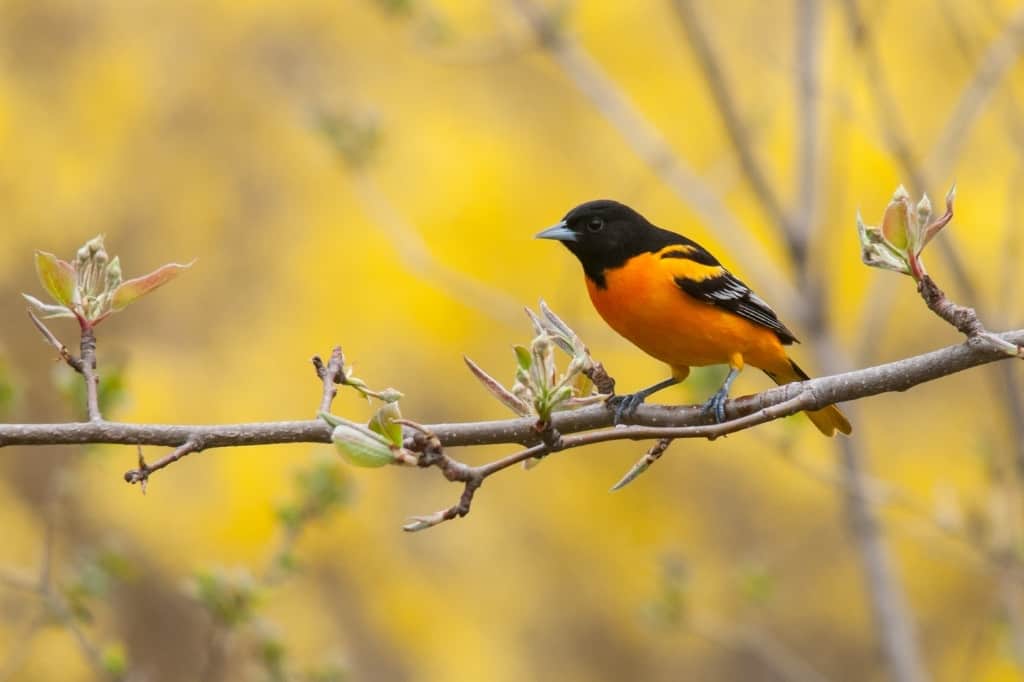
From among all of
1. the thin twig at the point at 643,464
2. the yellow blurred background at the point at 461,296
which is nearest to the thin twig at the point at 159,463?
the thin twig at the point at 643,464

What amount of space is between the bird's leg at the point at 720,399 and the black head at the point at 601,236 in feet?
1.43

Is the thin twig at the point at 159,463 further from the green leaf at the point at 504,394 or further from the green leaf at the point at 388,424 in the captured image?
the green leaf at the point at 504,394

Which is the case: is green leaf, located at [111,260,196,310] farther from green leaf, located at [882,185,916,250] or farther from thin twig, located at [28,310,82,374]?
green leaf, located at [882,185,916,250]

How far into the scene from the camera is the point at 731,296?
3689 mm

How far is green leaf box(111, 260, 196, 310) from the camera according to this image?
1938 mm

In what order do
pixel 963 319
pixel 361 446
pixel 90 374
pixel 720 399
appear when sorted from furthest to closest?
pixel 720 399
pixel 90 374
pixel 963 319
pixel 361 446

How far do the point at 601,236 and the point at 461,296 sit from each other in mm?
2112

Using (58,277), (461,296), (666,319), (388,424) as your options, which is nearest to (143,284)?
(58,277)

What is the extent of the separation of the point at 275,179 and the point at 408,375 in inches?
56.9

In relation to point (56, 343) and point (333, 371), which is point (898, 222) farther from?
point (56, 343)

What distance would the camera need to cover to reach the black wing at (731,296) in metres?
3.63

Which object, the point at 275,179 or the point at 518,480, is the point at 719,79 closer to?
the point at 518,480

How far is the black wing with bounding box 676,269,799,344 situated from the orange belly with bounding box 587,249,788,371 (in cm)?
2

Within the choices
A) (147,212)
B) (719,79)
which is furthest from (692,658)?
(147,212)
